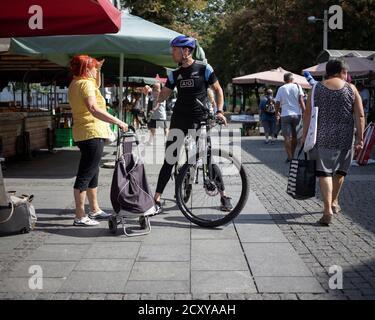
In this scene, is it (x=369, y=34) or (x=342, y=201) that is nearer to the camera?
(x=342, y=201)

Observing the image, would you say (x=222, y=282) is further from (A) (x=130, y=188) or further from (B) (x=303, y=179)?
(B) (x=303, y=179)

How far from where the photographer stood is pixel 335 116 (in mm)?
5828

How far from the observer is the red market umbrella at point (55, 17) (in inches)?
189

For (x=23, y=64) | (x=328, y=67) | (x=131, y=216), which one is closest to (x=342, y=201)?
(x=328, y=67)

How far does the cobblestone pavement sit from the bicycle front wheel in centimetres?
61

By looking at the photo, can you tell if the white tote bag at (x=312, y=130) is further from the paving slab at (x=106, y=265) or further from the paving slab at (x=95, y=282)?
the paving slab at (x=95, y=282)

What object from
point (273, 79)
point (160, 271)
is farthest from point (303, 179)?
point (273, 79)

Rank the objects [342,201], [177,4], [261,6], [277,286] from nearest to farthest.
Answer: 1. [277,286]
2. [342,201]
3. [177,4]
4. [261,6]

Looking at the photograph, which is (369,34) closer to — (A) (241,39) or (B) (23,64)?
(A) (241,39)

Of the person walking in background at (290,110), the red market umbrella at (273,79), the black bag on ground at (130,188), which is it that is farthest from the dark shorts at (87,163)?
the red market umbrella at (273,79)

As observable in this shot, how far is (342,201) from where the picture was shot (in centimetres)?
716

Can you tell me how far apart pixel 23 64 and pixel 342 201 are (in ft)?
28.0
